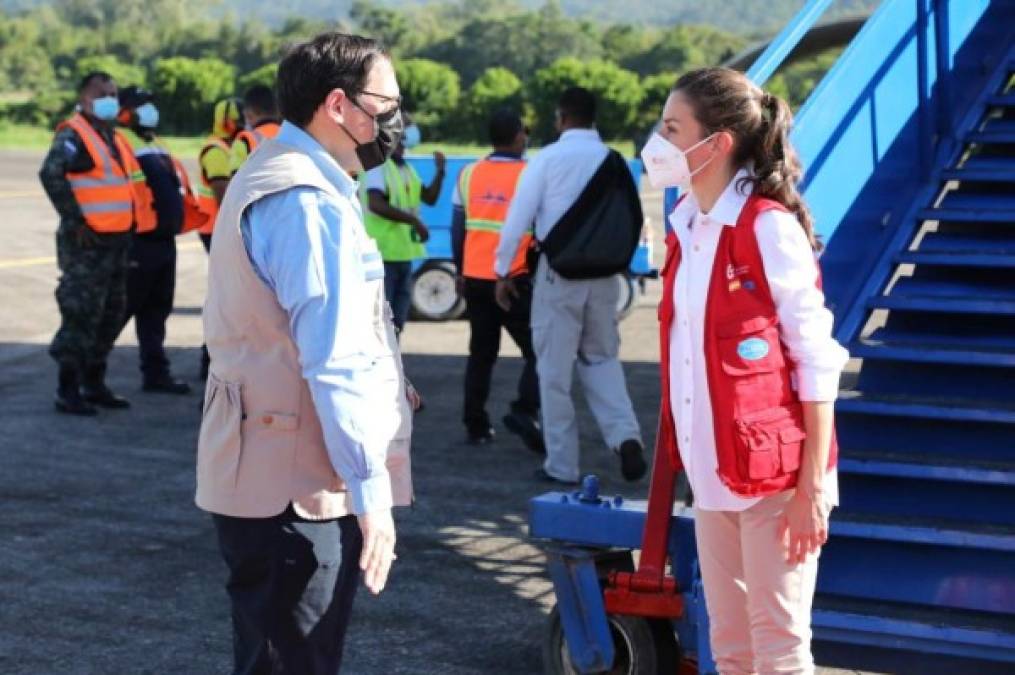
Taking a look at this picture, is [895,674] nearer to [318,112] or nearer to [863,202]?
[863,202]

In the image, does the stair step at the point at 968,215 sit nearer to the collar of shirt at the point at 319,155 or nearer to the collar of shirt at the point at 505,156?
the collar of shirt at the point at 319,155

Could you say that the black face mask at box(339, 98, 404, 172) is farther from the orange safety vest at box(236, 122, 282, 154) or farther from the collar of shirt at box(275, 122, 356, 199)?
the orange safety vest at box(236, 122, 282, 154)

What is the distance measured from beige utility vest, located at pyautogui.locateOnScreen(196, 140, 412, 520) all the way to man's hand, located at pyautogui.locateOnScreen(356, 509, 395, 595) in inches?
6.1

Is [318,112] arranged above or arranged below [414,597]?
above

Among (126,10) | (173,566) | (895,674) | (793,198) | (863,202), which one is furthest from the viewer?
(126,10)

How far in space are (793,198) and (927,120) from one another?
2655mm

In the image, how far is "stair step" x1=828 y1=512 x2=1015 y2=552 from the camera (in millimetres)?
4977

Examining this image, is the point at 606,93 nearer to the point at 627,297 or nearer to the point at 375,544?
the point at 627,297

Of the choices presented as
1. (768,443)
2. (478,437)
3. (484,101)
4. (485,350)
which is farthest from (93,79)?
(484,101)

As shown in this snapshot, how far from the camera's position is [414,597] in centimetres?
650

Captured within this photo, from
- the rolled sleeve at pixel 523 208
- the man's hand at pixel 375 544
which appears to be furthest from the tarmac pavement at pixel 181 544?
the man's hand at pixel 375 544

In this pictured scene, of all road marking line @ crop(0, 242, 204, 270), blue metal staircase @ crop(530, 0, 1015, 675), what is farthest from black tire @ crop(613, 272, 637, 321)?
blue metal staircase @ crop(530, 0, 1015, 675)

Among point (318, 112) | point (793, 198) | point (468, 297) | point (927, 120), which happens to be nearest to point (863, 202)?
point (927, 120)

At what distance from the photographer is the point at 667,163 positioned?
406 cm
